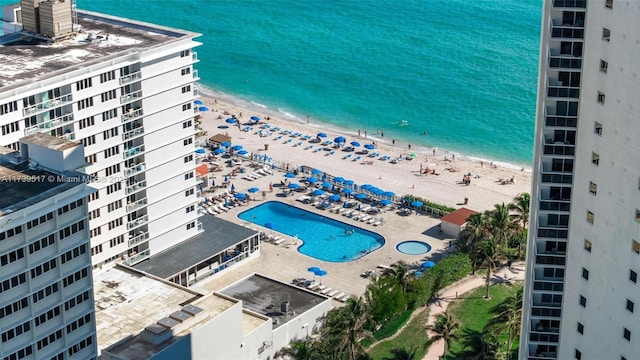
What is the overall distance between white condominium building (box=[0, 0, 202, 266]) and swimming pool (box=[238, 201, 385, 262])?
20457 millimetres

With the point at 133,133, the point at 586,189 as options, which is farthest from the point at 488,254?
the point at 586,189

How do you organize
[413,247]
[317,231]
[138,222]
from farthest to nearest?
[317,231]
[413,247]
[138,222]

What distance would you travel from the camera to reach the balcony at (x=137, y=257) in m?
136

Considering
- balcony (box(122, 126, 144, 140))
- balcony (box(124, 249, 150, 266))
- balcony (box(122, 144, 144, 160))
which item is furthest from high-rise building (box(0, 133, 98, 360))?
balcony (box(124, 249, 150, 266))

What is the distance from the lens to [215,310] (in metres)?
114

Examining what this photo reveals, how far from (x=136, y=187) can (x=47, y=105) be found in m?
17.5

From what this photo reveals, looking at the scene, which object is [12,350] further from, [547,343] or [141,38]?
[141,38]

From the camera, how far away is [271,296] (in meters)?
135

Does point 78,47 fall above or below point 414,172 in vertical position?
above

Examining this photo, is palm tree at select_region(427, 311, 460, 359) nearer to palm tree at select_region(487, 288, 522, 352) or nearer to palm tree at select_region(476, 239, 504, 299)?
palm tree at select_region(487, 288, 522, 352)

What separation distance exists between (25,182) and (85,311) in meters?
11.4

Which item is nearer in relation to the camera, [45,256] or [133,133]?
[45,256]

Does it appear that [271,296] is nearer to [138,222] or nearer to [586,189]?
[138,222]

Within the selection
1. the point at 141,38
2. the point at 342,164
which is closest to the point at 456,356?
the point at 141,38
